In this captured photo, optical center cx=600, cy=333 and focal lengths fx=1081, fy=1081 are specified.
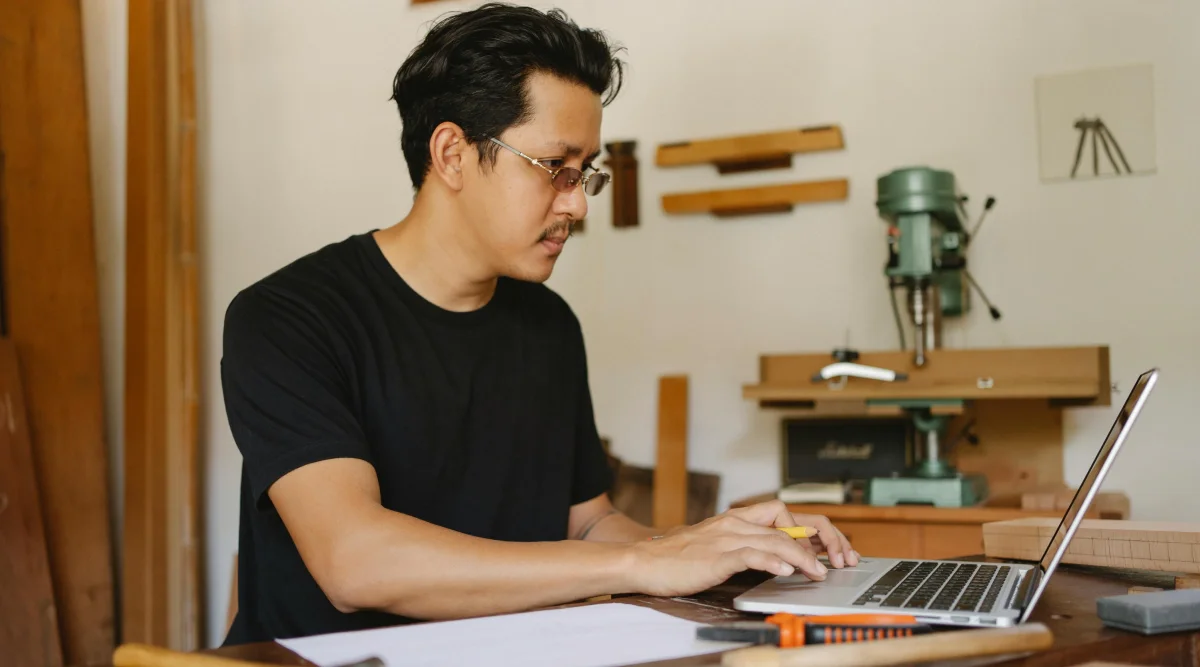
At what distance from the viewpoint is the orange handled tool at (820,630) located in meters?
0.88

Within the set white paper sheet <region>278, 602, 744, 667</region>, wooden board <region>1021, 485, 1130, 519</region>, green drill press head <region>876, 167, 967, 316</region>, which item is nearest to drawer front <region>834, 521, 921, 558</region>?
wooden board <region>1021, 485, 1130, 519</region>

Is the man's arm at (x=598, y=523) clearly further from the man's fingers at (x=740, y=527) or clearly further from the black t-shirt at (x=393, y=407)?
the man's fingers at (x=740, y=527)

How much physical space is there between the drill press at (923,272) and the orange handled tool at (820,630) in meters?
1.72

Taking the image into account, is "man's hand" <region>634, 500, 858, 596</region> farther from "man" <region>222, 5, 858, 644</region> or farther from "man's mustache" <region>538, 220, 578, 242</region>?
"man's mustache" <region>538, 220, 578, 242</region>

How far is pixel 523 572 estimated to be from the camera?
119 cm

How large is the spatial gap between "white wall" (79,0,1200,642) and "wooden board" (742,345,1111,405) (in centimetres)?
35

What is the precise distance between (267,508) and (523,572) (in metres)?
0.41

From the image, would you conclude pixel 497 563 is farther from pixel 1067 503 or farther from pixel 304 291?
pixel 1067 503

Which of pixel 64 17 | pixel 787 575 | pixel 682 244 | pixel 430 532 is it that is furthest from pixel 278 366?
pixel 64 17

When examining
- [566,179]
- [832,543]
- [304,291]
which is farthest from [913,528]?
[304,291]

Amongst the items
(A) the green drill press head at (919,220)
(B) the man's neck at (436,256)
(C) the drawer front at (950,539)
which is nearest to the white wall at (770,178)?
(A) the green drill press head at (919,220)

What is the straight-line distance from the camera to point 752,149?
317 cm

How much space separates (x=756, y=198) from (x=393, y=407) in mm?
1823

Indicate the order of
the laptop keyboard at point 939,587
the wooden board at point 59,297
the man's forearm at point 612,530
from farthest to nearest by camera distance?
1. the wooden board at point 59,297
2. the man's forearm at point 612,530
3. the laptop keyboard at point 939,587
